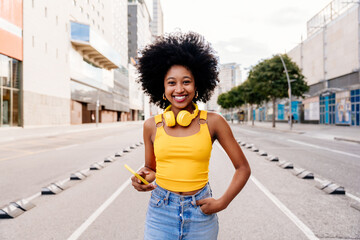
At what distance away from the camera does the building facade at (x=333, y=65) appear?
1289 inches

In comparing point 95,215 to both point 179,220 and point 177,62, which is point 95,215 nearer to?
point 179,220

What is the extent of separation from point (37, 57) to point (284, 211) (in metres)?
33.9

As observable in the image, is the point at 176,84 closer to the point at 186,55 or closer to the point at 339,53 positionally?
the point at 186,55

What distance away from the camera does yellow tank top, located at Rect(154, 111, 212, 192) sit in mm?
1691

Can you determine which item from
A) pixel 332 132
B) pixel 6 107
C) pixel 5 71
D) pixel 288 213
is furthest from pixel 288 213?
pixel 5 71

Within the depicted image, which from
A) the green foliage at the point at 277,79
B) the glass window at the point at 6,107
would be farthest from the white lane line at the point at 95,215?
the green foliage at the point at 277,79

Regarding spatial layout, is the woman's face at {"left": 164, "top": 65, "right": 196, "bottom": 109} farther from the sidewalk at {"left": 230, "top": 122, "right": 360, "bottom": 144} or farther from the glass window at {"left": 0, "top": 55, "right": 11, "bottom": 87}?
the glass window at {"left": 0, "top": 55, "right": 11, "bottom": 87}

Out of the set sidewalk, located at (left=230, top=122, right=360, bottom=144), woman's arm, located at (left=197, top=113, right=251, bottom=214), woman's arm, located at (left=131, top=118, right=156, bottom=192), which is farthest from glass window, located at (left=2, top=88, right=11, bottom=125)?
woman's arm, located at (left=197, top=113, right=251, bottom=214)

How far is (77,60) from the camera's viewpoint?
44938 millimetres

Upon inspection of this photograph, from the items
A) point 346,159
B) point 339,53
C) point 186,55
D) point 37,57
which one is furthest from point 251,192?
point 339,53

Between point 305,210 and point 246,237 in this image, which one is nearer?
point 246,237

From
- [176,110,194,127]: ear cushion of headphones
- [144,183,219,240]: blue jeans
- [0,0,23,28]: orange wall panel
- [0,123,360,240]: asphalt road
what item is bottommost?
[0,123,360,240]: asphalt road

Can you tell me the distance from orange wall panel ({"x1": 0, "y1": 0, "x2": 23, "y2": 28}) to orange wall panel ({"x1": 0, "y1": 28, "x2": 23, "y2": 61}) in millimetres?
1484

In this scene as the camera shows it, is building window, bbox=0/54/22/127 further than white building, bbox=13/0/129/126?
No
